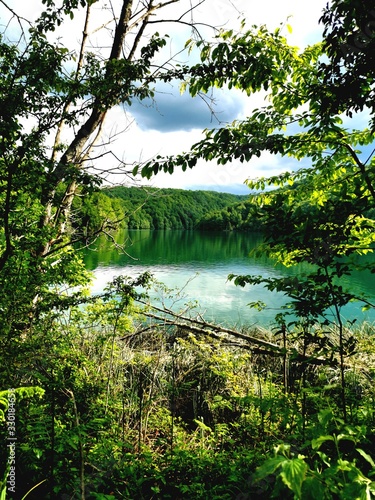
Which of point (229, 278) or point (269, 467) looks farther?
point (229, 278)

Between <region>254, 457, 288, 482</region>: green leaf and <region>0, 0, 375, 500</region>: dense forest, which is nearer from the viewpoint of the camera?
<region>254, 457, 288, 482</region>: green leaf

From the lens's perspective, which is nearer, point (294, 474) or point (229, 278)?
point (294, 474)

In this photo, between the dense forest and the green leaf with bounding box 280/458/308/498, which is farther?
the dense forest

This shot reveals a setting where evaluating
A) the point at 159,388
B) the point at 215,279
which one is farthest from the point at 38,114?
the point at 215,279

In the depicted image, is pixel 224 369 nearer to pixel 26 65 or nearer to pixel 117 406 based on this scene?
pixel 117 406

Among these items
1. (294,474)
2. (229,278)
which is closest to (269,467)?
(294,474)

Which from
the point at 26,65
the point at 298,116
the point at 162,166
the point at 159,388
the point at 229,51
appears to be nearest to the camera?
the point at 162,166

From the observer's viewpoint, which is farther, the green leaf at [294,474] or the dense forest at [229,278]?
the dense forest at [229,278]

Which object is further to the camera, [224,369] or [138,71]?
[224,369]

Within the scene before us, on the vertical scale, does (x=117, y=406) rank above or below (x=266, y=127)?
below

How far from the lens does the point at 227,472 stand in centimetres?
283

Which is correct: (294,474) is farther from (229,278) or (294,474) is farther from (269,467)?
(229,278)

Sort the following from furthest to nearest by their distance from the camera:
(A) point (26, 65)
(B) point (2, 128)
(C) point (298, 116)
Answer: (C) point (298, 116), (A) point (26, 65), (B) point (2, 128)

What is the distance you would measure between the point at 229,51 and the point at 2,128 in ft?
8.63
